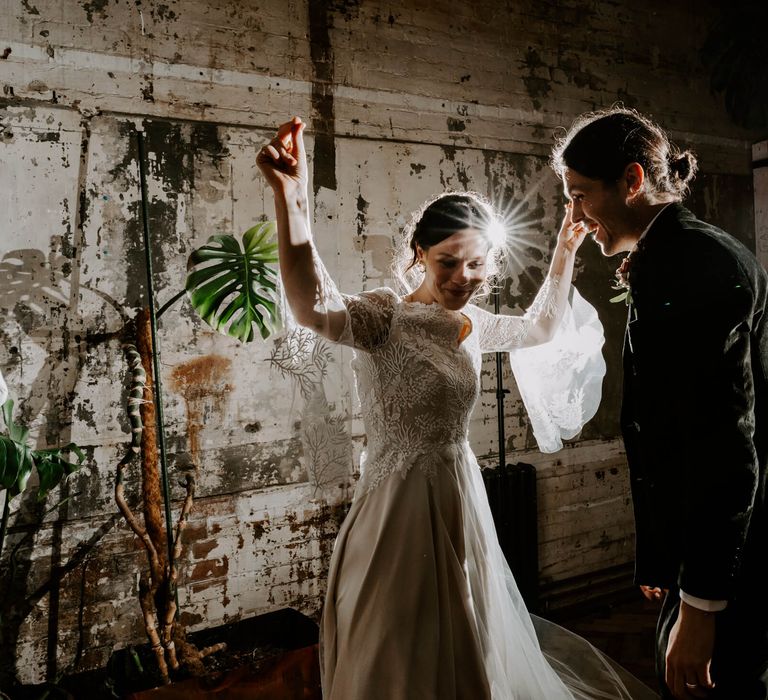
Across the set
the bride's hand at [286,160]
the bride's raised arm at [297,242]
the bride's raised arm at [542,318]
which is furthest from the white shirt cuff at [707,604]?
the bride's raised arm at [542,318]

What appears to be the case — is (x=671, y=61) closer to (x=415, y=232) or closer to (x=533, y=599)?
(x=415, y=232)

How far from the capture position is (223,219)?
2791 millimetres

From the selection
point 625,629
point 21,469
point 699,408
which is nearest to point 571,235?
point 699,408

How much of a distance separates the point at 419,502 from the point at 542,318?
91 centimetres

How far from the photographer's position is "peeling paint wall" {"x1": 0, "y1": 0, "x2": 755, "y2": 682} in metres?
2.44

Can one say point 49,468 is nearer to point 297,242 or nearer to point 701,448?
point 297,242

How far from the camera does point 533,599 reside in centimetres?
339

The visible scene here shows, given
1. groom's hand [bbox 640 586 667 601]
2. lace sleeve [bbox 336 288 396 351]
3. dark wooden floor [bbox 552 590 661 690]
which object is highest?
lace sleeve [bbox 336 288 396 351]

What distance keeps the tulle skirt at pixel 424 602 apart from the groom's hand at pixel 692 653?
2.47ft

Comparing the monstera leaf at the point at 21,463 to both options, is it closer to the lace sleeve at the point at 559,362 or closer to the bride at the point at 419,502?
the bride at the point at 419,502

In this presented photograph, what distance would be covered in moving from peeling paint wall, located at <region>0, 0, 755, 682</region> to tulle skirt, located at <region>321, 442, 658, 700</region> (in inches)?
10.1

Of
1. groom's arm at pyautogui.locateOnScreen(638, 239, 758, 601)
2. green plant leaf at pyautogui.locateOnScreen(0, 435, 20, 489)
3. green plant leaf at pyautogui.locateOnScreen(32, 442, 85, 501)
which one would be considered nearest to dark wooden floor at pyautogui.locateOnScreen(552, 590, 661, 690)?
groom's arm at pyautogui.locateOnScreen(638, 239, 758, 601)

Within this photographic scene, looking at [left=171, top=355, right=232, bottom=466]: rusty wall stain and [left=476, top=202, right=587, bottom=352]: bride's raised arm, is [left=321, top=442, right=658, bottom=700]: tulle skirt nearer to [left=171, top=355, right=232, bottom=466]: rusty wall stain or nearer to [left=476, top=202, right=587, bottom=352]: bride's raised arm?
[left=476, top=202, right=587, bottom=352]: bride's raised arm

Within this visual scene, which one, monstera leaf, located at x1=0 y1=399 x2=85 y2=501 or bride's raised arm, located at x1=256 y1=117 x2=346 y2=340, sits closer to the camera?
bride's raised arm, located at x1=256 y1=117 x2=346 y2=340
